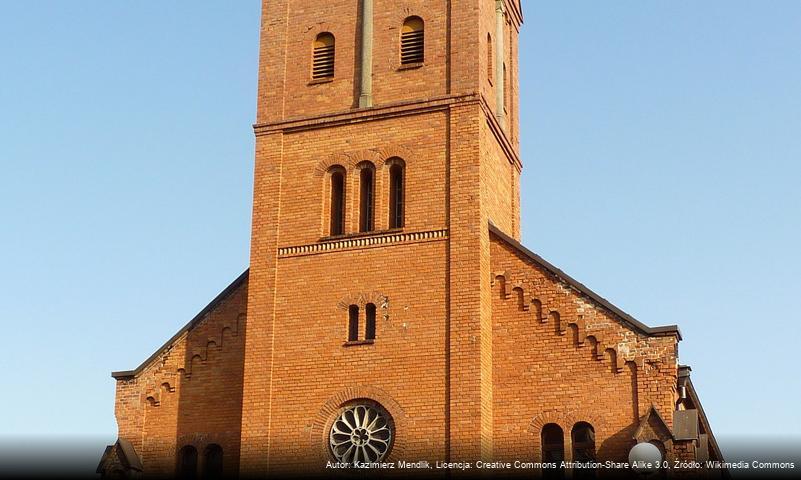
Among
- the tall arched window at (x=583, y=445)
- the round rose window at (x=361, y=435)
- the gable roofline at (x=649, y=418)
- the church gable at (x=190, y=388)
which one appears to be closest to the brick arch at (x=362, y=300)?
the round rose window at (x=361, y=435)

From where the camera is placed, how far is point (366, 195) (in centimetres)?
2828

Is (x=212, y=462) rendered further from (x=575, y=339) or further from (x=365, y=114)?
(x=365, y=114)

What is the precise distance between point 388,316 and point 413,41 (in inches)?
262

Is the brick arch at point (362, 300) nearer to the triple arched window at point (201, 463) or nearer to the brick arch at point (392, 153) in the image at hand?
the brick arch at point (392, 153)

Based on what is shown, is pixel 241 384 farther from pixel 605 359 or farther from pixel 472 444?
pixel 605 359

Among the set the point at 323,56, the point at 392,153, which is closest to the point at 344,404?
the point at 392,153

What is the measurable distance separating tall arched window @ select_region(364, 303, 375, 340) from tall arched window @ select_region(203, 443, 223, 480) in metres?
4.13

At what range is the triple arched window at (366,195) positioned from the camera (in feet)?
91.2

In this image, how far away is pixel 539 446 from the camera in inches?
1005

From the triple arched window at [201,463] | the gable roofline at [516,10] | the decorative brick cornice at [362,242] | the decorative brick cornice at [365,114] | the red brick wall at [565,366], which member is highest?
the gable roofline at [516,10]

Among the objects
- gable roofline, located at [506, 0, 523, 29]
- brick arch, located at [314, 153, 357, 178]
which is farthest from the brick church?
gable roofline, located at [506, 0, 523, 29]

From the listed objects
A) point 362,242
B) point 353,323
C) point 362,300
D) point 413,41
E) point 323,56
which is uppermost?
point 413,41

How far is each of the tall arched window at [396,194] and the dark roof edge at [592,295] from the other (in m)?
2.03

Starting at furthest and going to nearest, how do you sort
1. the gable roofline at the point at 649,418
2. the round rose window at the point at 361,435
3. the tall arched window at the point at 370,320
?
the tall arched window at the point at 370,320, the round rose window at the point at 361,435, the gable roofline at the point at 649,418
